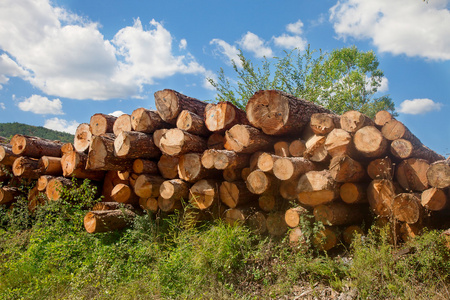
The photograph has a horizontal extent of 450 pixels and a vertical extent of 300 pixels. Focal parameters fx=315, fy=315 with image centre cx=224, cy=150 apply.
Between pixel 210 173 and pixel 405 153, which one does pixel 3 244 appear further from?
pixel 405 153

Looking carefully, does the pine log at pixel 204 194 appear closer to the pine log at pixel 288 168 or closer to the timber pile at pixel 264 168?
the timber pile at pixel 264 168

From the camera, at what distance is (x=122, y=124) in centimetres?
523

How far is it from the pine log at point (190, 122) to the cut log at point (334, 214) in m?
2.04

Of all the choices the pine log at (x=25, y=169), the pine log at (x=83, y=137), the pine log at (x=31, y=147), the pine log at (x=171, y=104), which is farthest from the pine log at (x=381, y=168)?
the pine log at (x=31, y=147)

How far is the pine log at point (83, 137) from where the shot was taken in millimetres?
5555

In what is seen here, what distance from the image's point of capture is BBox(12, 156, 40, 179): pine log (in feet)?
18.8

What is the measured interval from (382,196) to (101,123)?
14.7 ft

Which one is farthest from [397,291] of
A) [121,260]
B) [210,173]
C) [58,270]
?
[58,270]

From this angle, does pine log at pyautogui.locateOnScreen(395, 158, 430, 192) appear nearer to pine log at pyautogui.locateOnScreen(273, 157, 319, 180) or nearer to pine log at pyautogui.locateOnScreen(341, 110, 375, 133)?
pine log at pyautogui.locateOnScreen(341, 110, 375, 133)

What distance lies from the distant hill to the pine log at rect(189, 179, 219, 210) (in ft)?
87.5

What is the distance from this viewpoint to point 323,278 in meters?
3.34

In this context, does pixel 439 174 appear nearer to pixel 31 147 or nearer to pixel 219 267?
pixel 219 267

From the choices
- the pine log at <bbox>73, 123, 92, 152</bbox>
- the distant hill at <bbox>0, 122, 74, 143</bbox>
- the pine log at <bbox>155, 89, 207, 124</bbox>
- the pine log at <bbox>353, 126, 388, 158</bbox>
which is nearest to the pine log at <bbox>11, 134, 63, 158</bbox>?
the pine log at <bbox>73, 123, 92, 152</bbox>

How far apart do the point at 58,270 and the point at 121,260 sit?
79cm
